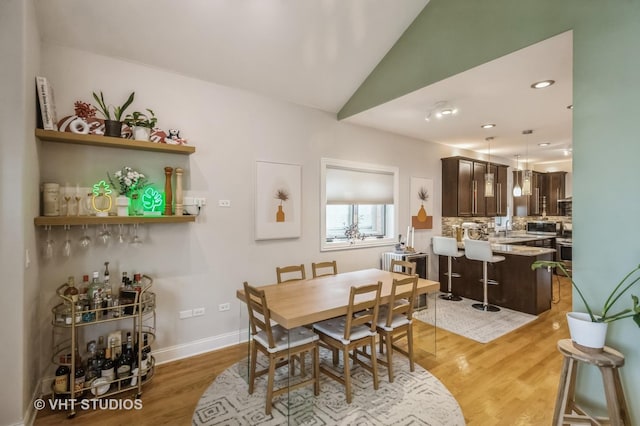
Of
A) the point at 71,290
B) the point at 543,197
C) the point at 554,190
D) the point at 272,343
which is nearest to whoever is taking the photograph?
the point at 272,343

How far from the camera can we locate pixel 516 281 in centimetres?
452

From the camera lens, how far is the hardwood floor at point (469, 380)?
2.21 m

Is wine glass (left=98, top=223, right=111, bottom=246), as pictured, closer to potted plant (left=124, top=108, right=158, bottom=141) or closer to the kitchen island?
potted plant (left=124, top=108, right=158, bottom=141)

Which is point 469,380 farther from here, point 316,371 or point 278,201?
point 278,201

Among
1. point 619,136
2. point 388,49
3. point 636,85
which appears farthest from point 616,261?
point 388,49

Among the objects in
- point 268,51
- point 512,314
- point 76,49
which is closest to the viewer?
point 76,49

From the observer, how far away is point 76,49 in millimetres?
2607

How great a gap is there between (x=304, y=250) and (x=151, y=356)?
1977 millimetres

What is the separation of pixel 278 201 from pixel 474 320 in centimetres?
307

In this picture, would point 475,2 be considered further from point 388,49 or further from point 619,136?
point 619,136

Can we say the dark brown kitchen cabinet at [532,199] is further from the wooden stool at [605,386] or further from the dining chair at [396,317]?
the wooden stool at [605,386]

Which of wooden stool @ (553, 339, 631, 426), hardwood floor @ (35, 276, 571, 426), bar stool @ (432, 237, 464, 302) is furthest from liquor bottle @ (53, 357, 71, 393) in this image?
bar stool @ (432, 237, 464, 302)

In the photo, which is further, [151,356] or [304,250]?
[304,250]

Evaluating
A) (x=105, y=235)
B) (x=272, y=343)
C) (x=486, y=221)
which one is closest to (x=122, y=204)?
(x=105, y=235)
